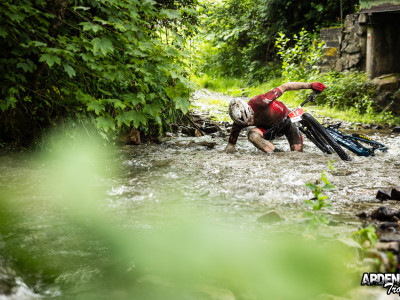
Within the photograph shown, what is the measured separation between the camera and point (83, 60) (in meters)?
4.64

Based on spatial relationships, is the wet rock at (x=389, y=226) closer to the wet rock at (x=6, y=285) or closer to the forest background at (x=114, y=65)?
the forest background at (x=114, y=65)

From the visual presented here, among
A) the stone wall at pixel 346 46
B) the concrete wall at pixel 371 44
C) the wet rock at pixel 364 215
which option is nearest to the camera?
the wet rock at pixel 364 215

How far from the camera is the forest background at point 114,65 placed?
11.4 ft

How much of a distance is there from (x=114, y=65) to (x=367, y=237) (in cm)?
304

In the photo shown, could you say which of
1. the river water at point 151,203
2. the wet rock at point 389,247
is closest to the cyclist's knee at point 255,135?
the river water at point 151,203

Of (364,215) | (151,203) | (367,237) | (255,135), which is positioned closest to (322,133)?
(255,135)

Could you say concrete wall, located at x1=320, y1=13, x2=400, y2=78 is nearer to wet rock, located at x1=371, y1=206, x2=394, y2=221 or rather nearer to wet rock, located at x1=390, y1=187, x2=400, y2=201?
wet rock, located at x1=390, y1=187, x2=400, y2=201

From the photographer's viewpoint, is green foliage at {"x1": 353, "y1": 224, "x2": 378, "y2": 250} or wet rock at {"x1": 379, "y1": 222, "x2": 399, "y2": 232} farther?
wet rock at {"x1": 379, "y1": 222, "x2": 399, "y2": 232}

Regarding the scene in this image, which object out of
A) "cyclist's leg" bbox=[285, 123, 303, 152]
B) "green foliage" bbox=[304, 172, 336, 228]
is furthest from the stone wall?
"green foliage" bbox=[304, 172, 336, 228]

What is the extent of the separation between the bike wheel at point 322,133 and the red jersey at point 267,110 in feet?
1.47

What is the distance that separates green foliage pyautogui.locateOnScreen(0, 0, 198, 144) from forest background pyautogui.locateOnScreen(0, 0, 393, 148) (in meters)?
0.01

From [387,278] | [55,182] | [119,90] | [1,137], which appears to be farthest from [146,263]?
[1,137]

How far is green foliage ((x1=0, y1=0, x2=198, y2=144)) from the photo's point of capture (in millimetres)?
3405

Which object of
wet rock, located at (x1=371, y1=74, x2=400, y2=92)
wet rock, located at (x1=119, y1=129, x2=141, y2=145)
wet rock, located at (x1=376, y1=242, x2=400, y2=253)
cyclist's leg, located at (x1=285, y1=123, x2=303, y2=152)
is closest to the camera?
wet rock, located at (x1=376, y1=242, x2=400, y2=253)
